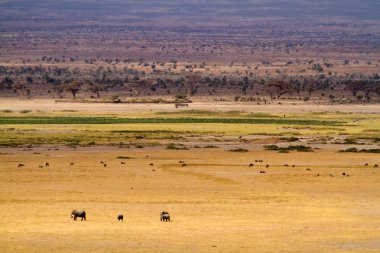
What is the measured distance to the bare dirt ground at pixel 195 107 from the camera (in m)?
82.2

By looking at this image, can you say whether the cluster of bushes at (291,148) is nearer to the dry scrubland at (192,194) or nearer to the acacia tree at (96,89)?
the dry scrubland at (192,194)

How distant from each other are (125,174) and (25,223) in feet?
41.6

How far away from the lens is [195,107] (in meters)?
84.8

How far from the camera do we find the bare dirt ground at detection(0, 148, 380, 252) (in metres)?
24.2

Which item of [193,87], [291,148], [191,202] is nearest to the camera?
[191,202]

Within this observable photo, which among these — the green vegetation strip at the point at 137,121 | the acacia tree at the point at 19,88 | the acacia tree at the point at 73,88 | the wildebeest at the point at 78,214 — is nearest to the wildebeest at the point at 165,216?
the wildebeest at the point at 78,214

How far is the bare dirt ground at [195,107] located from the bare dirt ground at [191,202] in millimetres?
33971

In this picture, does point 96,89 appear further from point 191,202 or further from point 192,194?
point 191,202

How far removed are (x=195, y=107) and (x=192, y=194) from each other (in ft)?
168

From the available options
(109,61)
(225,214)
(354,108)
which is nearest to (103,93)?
(354,108)

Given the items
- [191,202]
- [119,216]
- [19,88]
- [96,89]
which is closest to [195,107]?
[96,89]

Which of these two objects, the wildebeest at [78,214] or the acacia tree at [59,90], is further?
the acacia tree at [59,90]

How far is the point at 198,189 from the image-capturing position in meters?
34.9

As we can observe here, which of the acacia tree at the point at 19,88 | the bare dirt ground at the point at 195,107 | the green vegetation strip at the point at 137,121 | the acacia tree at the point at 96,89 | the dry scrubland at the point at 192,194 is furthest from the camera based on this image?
the acacia tree at the point at 19,88
